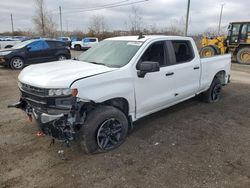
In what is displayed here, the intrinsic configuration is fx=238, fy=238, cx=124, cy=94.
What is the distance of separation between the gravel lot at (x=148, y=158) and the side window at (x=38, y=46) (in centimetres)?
870

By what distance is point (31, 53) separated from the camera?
13195 mm

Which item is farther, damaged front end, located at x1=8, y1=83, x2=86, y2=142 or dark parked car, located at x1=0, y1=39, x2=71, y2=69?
dark parked car, located at x1=0, y1=39, x2=71, y2=69

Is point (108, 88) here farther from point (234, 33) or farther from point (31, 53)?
point (234, 33)

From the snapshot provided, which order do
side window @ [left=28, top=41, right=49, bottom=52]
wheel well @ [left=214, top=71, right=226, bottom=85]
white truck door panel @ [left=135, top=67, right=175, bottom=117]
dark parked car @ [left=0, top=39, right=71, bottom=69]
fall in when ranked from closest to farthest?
white truck door panel @ [left=135, top=67, right=175, bottom=117], wheel well @ [left=214, top=71, right=226, bottom=85], dark parked car @ [left=0, top=39, right=71, bottom=69], side window @ [left=28, top=41, right=49, bottom=52]

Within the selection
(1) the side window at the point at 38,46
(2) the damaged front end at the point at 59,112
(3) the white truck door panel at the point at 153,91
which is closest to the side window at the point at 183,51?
(3) the white truck door panel at the point at 153,91

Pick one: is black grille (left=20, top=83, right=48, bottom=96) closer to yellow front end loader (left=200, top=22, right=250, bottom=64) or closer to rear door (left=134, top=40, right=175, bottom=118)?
rear door (left=134, top=40, right=175, bottom=118)

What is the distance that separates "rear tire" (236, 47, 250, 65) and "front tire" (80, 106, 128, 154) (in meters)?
15.8

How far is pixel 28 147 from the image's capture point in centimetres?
406

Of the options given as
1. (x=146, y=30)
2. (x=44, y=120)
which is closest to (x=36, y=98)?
(x=44, y=120)

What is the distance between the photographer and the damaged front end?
3289mm

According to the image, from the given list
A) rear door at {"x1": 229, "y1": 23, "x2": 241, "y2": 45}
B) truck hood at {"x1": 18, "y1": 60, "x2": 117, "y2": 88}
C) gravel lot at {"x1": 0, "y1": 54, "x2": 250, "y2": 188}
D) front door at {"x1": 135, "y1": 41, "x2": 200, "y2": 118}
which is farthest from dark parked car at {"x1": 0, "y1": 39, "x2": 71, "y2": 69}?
rear door at {"x1": 229, "y1": 23, "x2": 241, "y2": 45}

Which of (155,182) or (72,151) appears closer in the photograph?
(155,182)

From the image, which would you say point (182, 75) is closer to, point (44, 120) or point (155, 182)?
point (155, 182)

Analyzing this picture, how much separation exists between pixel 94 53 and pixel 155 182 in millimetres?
2842
